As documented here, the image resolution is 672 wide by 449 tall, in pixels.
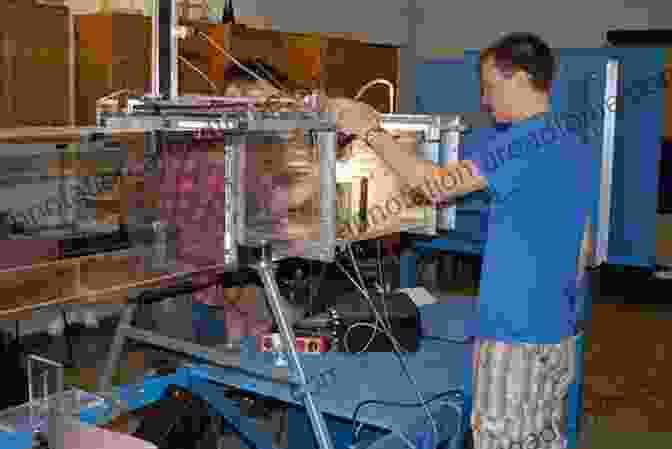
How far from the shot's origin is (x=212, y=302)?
252cm

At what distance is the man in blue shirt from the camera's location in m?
1.68

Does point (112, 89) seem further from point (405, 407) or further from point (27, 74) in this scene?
point (405, 407)

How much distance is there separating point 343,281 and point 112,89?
59.3 inches

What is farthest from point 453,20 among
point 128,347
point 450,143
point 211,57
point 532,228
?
point 532,228

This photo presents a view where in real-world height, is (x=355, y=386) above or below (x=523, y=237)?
below

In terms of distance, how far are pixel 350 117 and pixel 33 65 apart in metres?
2.17

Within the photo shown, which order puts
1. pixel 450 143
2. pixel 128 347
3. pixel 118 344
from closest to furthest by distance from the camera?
pixel 118 344, pixel 450 143, pixel 128 347

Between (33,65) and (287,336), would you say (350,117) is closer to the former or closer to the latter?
(287,336)

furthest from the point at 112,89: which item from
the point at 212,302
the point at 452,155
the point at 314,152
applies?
the point at 314,152

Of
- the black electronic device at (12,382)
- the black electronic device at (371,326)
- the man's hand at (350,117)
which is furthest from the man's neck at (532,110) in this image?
the black electronic device at (12,382)

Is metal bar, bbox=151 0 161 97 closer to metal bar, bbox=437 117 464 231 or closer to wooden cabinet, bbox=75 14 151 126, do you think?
metal bar, bbox=437 117 464 231

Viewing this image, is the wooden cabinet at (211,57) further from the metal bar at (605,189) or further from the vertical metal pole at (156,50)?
the metal bar at (605,189)

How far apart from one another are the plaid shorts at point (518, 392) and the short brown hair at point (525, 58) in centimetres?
57

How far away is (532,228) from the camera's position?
168cm
